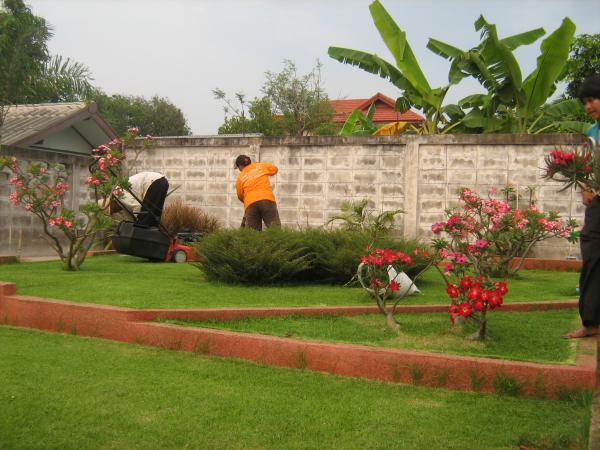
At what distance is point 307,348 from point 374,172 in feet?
26.8

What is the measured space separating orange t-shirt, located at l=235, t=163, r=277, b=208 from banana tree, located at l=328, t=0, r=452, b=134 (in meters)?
6.53

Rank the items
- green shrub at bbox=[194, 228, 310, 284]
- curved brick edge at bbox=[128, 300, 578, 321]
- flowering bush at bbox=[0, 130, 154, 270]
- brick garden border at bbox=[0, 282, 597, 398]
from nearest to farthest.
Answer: brick garden border at bbox=[0, 282, 597, 398]
curved brick edge at bbox=[128, 300, 578, 321]
green shrub at bbox=[194, 228, 310, 284]
flowering bush at bbox=[0, 130, 154, 270]

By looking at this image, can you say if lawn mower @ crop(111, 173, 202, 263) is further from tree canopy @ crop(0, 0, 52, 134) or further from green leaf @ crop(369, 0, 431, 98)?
green leaf @ crop(369, 0, 431, 98)

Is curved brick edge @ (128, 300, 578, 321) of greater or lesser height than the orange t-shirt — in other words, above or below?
below

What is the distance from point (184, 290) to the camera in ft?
24.3

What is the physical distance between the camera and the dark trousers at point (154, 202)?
11.3m

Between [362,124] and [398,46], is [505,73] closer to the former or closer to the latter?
[398,46]

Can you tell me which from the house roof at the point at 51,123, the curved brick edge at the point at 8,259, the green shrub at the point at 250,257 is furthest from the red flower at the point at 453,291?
the house roof at the point at 51,123

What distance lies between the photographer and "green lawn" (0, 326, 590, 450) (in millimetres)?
3578

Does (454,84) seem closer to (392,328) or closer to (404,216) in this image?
(404,216)

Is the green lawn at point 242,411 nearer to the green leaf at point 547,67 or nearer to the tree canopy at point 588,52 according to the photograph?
the green leaf at point 547,67

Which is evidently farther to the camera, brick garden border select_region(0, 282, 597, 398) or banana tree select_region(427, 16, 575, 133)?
banana tree select_region(427, 16, 575, 133)

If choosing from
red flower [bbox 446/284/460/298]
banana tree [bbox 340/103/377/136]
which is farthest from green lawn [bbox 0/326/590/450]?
A: banana tree [bbox 340/103/377/136]

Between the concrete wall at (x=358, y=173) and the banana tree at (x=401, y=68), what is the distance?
391cm
